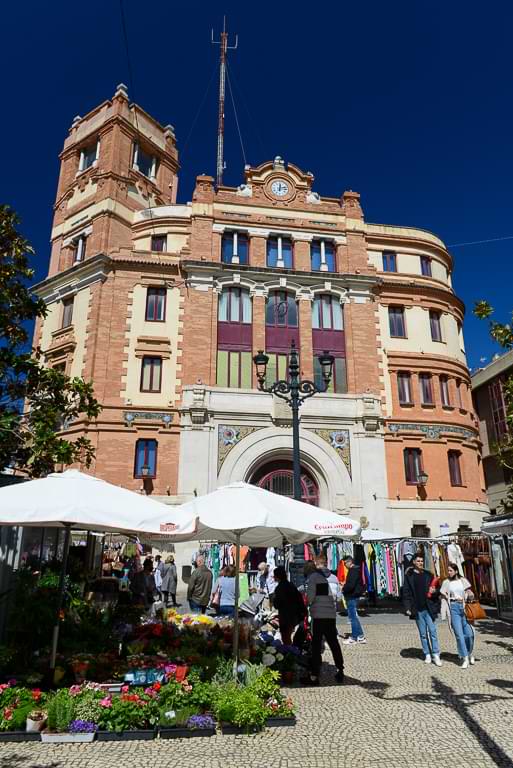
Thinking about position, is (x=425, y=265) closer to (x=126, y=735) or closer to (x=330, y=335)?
(x=330, y=335)

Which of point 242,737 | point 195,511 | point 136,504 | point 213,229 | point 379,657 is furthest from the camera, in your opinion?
point 213,229

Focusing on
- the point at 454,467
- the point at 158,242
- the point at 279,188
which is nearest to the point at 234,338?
the point at 158,242

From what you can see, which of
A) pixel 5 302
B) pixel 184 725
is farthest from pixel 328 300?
pixel 184 725

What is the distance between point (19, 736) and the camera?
5660mm

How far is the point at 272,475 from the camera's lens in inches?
907

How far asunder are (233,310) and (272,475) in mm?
7704

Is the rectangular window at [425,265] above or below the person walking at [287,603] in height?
above

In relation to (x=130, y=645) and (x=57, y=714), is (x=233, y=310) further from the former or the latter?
(x=57, y=714)

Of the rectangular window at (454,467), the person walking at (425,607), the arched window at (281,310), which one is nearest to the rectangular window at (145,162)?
the arched window at (281,310)

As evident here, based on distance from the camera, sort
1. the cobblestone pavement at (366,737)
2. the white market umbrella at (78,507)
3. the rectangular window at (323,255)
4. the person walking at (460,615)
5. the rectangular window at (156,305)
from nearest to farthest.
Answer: the cobblestone pavement at (366,737) → the white market umbrella at (78,507) → the person walking at (460,615) → the rectangular window at (156,305) → the rectangular window at (323,255)

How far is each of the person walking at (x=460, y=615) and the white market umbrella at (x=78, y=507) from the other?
213 inches

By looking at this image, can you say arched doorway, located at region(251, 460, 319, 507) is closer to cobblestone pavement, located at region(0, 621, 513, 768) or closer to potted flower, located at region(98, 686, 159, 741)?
cobblestone pavement, located at region(0, 621, 513, 768)

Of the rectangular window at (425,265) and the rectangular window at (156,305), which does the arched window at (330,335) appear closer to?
the rectangular window at (425,265)

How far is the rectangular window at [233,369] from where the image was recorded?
76.2 ft
